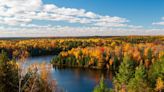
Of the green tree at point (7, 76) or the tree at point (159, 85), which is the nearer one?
Answer: the green tree at point (7, 76)

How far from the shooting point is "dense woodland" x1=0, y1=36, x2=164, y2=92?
18203 millimetres

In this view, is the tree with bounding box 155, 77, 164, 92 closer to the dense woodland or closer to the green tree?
the dense woodland

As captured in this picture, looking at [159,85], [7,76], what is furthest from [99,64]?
[7,76]

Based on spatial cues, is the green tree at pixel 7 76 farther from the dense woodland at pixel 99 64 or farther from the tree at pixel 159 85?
the tree at pixel 159 85

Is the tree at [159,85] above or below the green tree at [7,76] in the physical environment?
below

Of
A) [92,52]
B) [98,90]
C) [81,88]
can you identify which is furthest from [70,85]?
[92,52]

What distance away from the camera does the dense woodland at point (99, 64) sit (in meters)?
18.2

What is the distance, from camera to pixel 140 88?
27.4 meters

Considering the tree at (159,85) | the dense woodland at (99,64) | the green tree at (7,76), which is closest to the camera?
the dense woodland at (99,64)

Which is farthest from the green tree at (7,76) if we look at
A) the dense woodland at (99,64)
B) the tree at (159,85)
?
the tree at (159,85)

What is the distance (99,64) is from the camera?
83688mm

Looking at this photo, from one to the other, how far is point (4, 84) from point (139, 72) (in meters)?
17.2

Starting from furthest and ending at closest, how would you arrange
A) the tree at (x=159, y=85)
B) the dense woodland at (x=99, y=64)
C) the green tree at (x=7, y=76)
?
the tree at (x=159, y=85), the green tree at (x=7, y=76), the dense woodland at (x=99, y=64)

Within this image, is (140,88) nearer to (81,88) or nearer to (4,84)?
(4,84)
